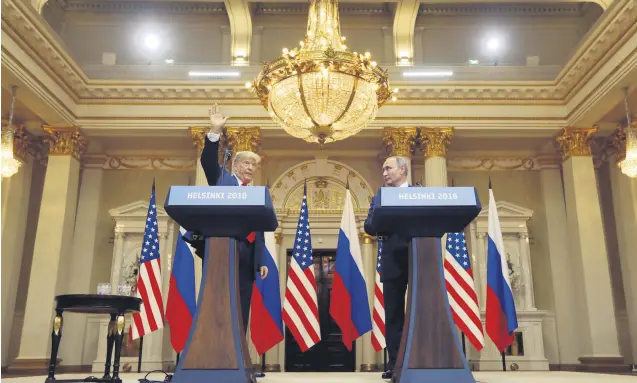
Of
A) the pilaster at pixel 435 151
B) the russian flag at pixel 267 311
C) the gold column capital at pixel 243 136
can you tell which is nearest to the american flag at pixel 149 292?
the russian flag at pixel 267 311

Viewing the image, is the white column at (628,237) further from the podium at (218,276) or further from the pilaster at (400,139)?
the podium at (218,276)

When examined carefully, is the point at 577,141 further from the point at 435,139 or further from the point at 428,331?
the point at 428,331

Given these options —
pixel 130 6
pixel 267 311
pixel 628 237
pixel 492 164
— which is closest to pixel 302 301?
pixel 267 311

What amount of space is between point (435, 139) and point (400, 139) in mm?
619

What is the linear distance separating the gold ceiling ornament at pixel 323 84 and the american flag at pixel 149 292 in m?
2.97

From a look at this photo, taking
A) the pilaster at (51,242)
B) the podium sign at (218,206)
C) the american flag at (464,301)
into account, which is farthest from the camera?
the pilaster at (51,242)

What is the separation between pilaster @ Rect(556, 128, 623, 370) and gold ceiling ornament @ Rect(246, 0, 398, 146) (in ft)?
15.7

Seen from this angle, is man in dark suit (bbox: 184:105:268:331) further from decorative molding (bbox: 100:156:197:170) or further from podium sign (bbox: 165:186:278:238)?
decorative molding (bbox: 100:156:197:170)

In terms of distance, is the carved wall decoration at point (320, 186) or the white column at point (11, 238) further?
the carved wall decoration at point (320, 186)

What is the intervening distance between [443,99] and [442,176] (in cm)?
138

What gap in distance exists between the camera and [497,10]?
1169 centimetres

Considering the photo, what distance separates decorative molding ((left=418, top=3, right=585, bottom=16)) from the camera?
11.6 m

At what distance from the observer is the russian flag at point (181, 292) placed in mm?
7035

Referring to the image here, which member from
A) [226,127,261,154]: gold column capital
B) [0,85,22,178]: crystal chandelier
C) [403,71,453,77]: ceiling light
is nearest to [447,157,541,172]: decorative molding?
[403,71,453,77]: ceiling light
